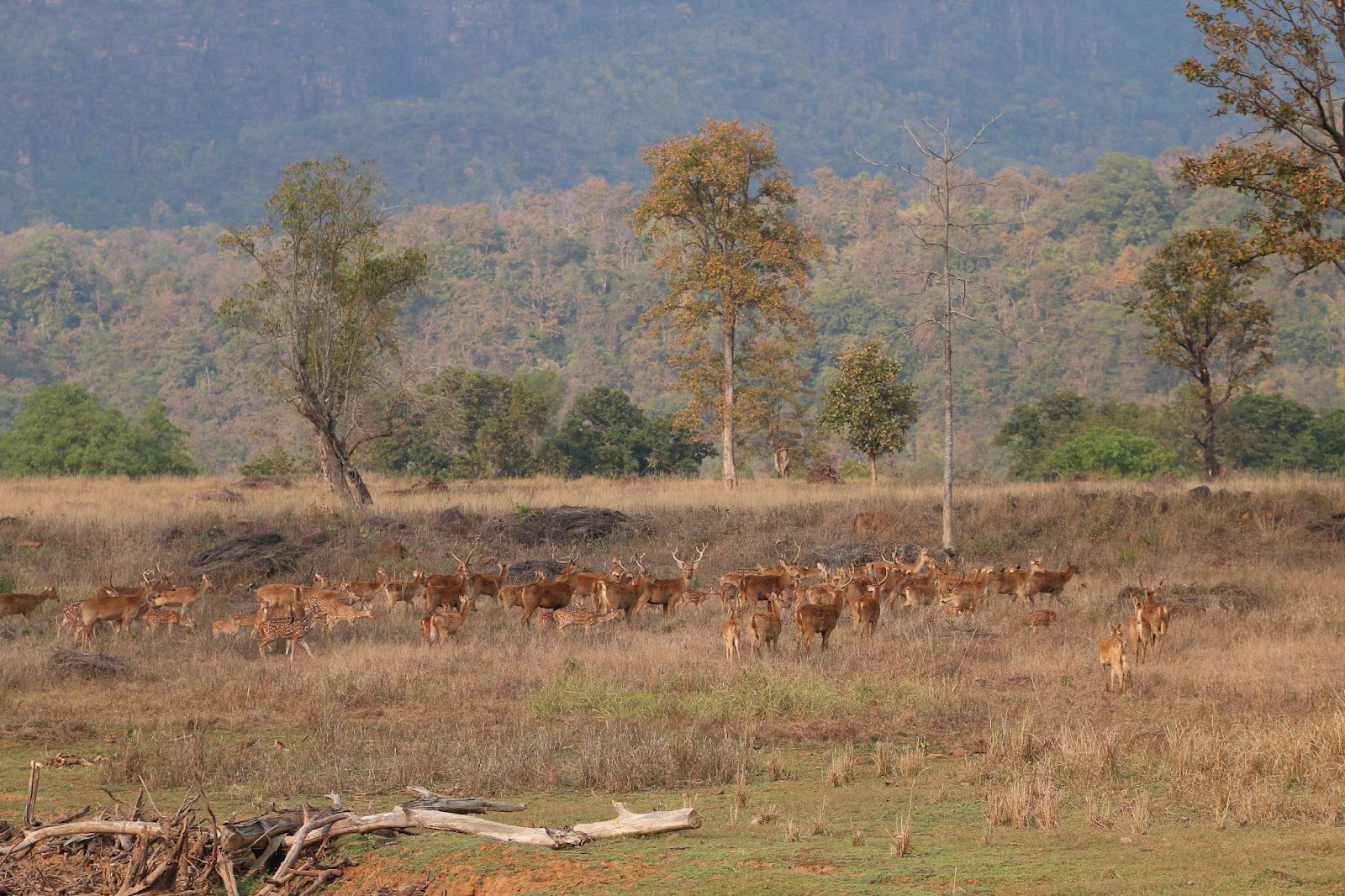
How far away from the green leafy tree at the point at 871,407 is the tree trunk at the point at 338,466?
12.6m

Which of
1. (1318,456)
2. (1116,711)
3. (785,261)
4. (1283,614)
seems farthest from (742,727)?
(1318,456)

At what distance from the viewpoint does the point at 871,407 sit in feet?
121

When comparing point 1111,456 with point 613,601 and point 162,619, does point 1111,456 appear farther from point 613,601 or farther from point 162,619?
point 162,619

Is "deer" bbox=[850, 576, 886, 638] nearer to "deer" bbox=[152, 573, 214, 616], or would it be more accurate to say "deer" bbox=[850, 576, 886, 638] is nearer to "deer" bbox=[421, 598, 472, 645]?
"deer" bbox=[421, 598, 472, 645]

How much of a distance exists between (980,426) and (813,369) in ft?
43.8

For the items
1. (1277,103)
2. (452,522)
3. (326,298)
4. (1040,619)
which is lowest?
(1040,619)

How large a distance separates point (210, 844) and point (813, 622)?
370 inches

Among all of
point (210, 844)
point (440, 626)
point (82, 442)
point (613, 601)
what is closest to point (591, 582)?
point (613, 601)

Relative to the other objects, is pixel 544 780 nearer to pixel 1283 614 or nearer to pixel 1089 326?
pixel 1283 614

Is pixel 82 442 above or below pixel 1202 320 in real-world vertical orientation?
below

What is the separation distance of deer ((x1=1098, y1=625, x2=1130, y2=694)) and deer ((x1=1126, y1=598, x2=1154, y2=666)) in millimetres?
1467

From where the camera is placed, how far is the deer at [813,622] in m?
16.8

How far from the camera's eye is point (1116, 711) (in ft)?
44.4

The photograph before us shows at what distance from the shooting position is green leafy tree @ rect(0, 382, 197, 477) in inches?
1833
